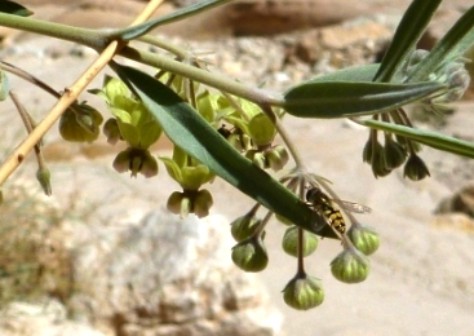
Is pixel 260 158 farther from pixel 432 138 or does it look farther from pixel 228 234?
pixel 228 234

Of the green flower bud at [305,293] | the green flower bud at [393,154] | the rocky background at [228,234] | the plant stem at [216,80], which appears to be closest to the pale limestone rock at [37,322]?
the rocky background at [228,234]

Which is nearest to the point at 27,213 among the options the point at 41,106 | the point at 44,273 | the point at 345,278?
the point at 44,273

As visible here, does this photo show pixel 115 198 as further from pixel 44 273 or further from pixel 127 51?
pixel 127 51

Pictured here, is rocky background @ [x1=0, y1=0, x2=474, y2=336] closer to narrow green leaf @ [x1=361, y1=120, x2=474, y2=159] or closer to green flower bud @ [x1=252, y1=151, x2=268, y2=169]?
green flower bud @ [x1=252, y1=151, x2=268, y2=169]

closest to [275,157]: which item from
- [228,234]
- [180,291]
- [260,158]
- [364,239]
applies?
[260,158]

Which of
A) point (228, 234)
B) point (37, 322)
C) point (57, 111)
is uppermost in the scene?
point (228, 234)

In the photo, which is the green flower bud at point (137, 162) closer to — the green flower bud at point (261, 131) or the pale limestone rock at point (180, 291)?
the green flower bud at point (261, 131)
